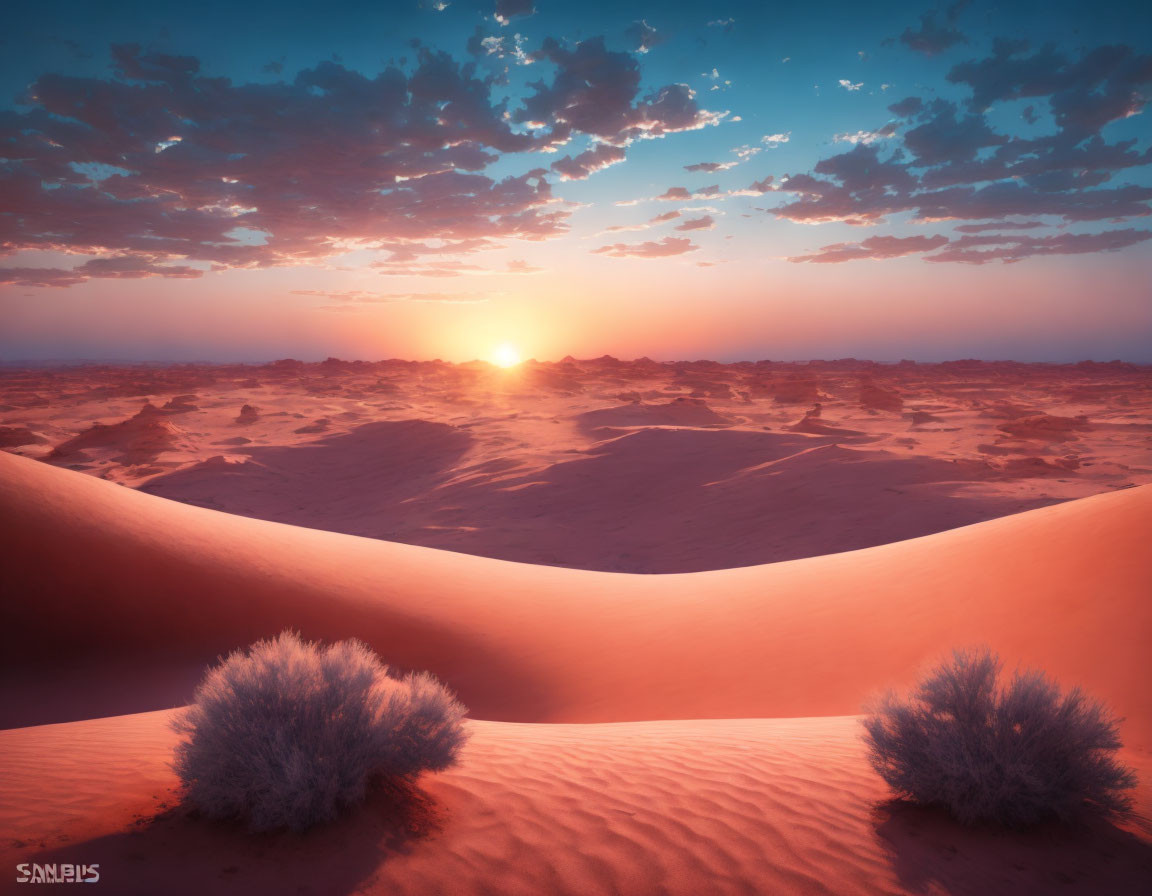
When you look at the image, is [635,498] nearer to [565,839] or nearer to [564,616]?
[564,616]

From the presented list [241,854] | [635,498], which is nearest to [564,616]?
[241,854]

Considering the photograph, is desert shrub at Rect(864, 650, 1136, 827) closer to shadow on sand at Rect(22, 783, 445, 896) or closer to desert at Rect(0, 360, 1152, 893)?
desert at Rect(0, 360, 1152, 893)

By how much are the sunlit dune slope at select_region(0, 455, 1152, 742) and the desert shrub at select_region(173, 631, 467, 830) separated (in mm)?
3431

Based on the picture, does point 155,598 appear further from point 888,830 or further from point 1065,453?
point 1065,453

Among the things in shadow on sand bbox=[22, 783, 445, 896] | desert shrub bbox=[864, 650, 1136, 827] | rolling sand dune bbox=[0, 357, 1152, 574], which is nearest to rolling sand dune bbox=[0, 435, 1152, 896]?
shadow on sand bbox=[22, 783, 445, 896]

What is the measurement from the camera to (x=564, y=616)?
31.4ft

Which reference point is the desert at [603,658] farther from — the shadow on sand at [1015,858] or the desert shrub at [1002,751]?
the desert shrub at [1002,751]

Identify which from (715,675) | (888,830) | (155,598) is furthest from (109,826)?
(715,675)

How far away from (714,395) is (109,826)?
4838cm
